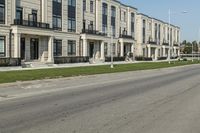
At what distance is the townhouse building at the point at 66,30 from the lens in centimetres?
4494

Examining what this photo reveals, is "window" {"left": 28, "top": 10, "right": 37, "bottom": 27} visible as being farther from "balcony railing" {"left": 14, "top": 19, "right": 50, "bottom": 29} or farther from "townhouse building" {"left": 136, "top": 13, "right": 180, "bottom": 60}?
"townhouse building" {"left": 136, "top": 13, "right": 180, "bottom": 60}

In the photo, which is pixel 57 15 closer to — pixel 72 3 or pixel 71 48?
pixel 72 3

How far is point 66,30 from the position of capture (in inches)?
2298

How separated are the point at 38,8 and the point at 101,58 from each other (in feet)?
65.4

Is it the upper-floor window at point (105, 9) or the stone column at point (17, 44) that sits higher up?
the upper-floor window at point (105, 9)

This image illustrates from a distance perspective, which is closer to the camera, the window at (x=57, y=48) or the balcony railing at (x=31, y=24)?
the balcony railing at (x=31, y=24)

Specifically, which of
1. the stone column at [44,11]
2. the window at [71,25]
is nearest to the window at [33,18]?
the stone column at [44,11]

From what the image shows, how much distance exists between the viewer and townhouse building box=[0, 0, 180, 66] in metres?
44.9

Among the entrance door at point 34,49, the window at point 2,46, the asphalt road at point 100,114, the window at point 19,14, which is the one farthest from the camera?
the entrance door at point 34,49

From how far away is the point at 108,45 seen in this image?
73.7 metres

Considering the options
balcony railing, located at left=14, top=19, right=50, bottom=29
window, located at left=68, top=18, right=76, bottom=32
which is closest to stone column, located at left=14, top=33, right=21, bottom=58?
balcony railing, located at left=14, top=19, right=50, bottom=29

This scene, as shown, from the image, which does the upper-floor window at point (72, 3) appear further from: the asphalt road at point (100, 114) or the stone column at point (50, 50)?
the asphalt road at point (100, 114)

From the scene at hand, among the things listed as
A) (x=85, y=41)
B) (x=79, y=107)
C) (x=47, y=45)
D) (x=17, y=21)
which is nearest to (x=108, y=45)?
(x=85, y=41)

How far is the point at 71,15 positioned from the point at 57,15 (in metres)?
4.55
